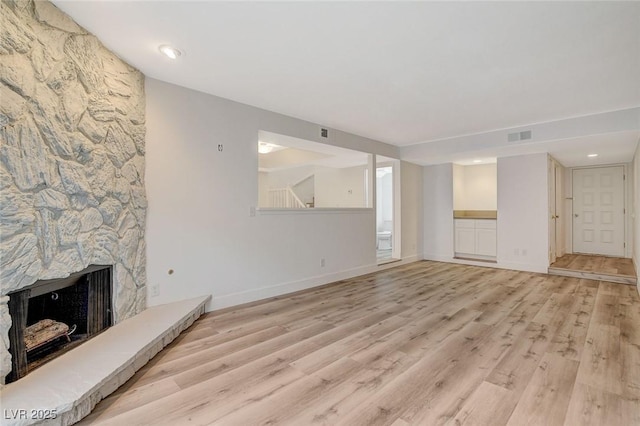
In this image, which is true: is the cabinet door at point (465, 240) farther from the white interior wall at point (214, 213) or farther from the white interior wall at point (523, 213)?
the white interior wall at point (214, 213)

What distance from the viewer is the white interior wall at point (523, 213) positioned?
5.34 m

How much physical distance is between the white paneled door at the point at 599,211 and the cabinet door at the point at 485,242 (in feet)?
8.59

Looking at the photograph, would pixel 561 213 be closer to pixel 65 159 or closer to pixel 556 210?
pixel 556 210

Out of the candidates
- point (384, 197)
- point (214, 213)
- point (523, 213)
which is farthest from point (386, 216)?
point (214, 213)

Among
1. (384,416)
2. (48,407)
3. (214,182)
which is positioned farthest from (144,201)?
(384,416)

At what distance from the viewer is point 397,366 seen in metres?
2.18

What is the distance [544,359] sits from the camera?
228cm

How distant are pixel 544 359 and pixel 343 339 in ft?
5.14

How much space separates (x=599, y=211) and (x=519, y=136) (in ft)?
13.0

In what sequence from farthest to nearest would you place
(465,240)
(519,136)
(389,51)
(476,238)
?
(465,240)
(476,238)
(519,136)
(389,51)

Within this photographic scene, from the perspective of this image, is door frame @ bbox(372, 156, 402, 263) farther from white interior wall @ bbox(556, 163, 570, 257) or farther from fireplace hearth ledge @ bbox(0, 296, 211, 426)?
fireplace hearth ledge @ bbox(0, 296, 211, 426)

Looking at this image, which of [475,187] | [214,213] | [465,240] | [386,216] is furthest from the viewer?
[386,216]

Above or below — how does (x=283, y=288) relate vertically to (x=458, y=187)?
below

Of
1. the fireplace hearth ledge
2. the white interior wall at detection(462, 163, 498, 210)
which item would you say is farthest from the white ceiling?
the white interior wall at detection(462, 163, 498, 210)
